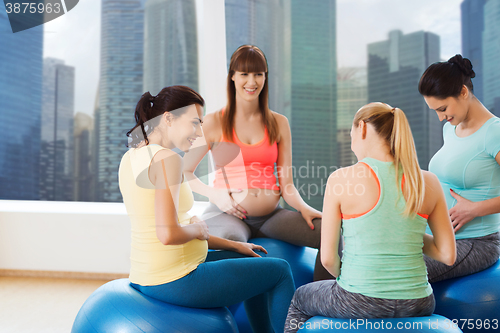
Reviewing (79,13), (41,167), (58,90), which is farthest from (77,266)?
(79,13)

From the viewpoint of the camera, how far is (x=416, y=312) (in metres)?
1.14

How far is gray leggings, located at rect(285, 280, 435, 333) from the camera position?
1122 mm

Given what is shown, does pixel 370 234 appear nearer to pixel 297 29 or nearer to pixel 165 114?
pixel 165 114

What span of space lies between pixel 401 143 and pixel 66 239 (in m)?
2.71

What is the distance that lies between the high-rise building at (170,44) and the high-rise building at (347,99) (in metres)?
1.17

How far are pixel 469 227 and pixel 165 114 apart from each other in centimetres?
139

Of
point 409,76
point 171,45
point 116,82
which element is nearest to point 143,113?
point 171,45

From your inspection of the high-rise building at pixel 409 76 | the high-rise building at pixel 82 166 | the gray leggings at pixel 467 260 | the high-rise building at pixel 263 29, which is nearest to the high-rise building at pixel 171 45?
the high-rise building at pixel 263 29

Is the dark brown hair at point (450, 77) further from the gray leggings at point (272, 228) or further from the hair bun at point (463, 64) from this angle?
the gray leggings at point (272, 228)

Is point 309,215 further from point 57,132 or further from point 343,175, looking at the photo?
point 57,132

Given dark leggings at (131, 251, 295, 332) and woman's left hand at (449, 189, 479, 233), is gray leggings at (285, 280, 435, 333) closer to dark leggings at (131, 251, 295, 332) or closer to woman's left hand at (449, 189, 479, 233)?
dark leggings at (131, 251, 295, 332)

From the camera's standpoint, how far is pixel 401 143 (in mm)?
1143

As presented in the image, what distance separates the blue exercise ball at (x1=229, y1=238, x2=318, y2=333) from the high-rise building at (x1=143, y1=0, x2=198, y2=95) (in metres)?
1.72

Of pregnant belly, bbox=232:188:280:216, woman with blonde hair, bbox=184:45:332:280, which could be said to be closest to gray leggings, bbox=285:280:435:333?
woman with blonde hair, bbox=184:45:332:280
